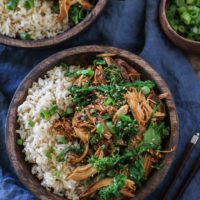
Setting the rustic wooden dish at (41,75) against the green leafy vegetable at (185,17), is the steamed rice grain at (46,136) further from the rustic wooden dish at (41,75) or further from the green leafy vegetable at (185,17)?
the green leafy vegetable at (185,17)

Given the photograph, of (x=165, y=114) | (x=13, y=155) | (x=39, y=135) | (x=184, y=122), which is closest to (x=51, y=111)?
(x=39, y=135)

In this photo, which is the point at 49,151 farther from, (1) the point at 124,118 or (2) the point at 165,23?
(2) the point at 165,23

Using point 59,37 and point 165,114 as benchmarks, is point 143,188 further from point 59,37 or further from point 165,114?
point 59,37

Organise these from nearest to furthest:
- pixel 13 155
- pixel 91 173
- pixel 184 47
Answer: pixel 91 173
pixel 13 155
pixel 184 47

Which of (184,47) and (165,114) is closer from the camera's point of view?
(165,114)

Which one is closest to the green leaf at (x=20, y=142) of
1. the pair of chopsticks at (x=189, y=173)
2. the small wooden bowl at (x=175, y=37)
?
the pair of chopsticks at (x=189, y=173)

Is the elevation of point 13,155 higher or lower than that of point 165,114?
lower
